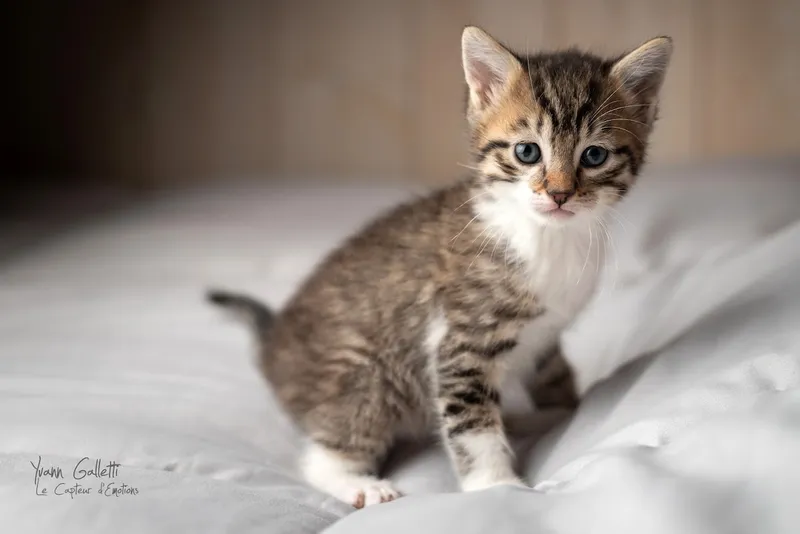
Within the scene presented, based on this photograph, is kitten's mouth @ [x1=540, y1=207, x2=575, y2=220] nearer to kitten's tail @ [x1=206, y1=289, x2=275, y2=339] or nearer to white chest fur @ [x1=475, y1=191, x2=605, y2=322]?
white chest fur @ [x1=475, y1=191, x2=605, y2=322]

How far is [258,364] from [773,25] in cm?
181

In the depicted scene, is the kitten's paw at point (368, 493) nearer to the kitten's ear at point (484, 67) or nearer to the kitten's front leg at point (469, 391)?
the kitten's front leg at point (469, 391)

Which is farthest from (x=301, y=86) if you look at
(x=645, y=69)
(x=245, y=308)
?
(x=645, y=69)

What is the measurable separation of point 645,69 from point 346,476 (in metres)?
0.75

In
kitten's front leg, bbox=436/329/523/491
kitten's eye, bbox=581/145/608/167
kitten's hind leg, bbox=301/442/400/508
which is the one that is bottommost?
kitten's hind leg, bbox=301/442/400/508

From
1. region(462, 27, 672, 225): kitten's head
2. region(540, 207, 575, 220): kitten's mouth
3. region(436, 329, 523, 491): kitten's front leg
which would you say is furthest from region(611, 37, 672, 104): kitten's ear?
region(436, 329, 523, 491): kitten's front leg

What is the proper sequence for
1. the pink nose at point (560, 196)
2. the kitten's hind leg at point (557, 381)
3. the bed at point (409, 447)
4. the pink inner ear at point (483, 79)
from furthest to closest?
1. the kitten's hind leg at point (557, 381)
2. the pink inner ear at point (483, 79)
3. the pink nose at point (560, 196)
4. the bed at point (409, 447)

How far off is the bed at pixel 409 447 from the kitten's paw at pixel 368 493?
0.03 meters

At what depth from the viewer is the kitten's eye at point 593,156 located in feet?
3.80

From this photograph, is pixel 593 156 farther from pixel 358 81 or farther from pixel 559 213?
pixel 358 81

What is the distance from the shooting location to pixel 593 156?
1161mm

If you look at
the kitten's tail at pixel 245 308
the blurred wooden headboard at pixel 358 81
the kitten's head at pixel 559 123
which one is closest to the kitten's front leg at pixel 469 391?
the kitten's head at pixel 559 123

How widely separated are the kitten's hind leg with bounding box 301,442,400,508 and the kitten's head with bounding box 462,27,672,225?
0.44 m

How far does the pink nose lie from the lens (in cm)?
111
